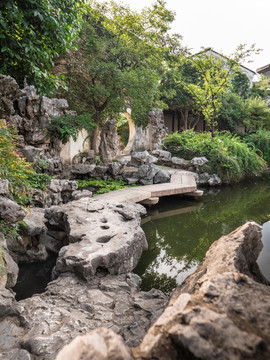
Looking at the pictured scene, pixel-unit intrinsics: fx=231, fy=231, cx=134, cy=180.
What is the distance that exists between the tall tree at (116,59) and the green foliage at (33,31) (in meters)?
3.06

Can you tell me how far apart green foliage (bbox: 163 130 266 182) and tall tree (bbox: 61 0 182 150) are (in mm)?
3490

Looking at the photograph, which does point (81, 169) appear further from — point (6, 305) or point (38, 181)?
point (6, 305)

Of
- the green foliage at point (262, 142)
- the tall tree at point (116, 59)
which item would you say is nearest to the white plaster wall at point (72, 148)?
the tall tree at point (116, 59)

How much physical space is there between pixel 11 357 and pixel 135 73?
9.28 metres

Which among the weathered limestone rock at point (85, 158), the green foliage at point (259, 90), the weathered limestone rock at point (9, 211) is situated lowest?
the weathered limestone rock at point (9, 211)

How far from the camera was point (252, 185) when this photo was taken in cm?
1082

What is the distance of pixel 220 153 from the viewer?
11.0 meters

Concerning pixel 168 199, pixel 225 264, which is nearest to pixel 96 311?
pixel 225 264

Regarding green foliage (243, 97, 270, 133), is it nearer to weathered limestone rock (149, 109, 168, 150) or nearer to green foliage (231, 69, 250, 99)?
green foliage (231, 69, 250, 99)

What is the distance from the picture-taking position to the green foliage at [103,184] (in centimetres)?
788

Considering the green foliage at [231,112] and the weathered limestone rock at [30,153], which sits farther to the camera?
the green foliage at [231,112]

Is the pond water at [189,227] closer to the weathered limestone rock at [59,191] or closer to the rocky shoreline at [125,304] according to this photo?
Answer: the rocky shoreline at [125,304]

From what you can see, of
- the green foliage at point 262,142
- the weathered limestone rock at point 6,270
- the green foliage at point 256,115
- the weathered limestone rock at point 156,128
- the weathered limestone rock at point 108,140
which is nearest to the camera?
the weathered limestone rock at point 6,270

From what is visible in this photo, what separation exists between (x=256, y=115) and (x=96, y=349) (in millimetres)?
20689
